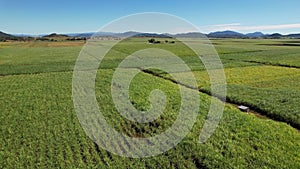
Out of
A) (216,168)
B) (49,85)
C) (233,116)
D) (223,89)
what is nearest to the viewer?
(216,168)

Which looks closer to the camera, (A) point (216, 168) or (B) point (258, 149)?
(A) point (216, 168)

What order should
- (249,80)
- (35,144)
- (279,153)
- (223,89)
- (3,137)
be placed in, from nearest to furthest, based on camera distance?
(279,153) → (35,144) → (3,137) → (223,89) → (249,80)

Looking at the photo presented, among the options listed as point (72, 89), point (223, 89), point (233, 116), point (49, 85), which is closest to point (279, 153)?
point (233, 116)

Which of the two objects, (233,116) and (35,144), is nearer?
(35,144)

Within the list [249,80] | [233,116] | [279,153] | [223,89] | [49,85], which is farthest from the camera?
[249,80]

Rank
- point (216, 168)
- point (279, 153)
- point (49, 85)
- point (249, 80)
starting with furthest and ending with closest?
point (249, 80) → point (49, 85) → point (279, 153) → point (216, 168)

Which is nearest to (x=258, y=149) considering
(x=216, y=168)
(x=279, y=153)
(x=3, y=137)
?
(x=279, y=153)

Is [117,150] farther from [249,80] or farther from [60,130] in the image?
[249,80]

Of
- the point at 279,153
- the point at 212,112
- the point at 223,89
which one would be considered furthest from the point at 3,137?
the point at 223,89

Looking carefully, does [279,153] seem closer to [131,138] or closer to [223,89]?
[131,138]

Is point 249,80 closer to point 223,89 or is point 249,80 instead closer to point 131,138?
point 223,89
